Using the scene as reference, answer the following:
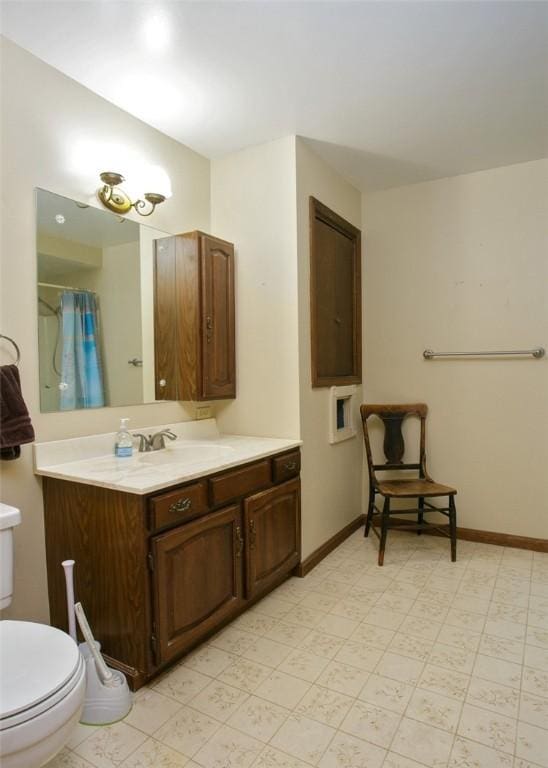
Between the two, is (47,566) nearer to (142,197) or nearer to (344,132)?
(142,197)

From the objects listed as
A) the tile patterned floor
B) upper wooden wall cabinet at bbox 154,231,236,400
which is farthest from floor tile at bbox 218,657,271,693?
upper wooden wall cabinet at bbox 154,231,236,400

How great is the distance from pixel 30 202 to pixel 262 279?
1.17 meters

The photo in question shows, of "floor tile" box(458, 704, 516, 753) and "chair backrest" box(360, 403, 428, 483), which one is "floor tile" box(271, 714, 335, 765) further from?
"chair backrest" box(360, 403, 428, 483)

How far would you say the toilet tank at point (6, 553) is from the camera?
1.42 meters

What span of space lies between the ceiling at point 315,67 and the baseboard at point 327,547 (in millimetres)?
2309

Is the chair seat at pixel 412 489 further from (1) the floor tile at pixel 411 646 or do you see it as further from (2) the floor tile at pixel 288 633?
(2) the floor tile at pixel 288 633

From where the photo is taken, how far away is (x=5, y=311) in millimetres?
1681

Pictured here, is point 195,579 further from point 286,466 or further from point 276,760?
point 286,466

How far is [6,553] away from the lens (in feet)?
4.70

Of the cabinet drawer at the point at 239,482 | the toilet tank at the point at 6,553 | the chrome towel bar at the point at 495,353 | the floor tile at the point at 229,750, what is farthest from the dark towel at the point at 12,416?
the chrome towel bar at the point at 495,353

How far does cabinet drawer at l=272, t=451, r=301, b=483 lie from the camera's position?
223cm

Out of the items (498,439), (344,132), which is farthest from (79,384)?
(498,439)

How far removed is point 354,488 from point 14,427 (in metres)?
2.27

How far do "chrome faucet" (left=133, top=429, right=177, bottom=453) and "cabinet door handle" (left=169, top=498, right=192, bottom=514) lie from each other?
527 millimetres
